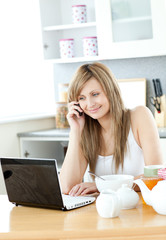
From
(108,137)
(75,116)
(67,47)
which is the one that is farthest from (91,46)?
(108,137)

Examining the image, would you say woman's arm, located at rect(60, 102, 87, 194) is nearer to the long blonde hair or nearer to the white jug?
the long blonde hair

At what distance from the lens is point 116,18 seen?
135 inches

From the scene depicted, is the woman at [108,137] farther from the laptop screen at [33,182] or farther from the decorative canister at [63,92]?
the decorative canister at [63,92]

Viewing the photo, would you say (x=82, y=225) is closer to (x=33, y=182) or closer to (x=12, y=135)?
(x=33, y=182)

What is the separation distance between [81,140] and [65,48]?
144cm

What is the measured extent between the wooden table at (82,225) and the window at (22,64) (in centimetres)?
195

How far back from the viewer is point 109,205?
157 centimetres

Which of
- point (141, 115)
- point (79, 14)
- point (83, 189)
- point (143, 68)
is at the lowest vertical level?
point (83, 189)

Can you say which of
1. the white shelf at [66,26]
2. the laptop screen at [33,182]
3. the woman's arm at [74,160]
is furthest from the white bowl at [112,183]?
the white shelf at [66,26]

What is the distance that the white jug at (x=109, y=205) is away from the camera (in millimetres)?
1571

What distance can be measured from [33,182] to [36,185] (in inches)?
0.7

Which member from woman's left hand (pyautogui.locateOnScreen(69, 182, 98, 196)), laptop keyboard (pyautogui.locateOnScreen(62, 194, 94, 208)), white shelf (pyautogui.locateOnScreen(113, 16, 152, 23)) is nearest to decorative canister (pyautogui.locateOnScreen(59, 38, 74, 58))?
white shelf (pyautogui.locateOnScreen(113, 16, 152, 23))

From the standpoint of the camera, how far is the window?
373 centimetres

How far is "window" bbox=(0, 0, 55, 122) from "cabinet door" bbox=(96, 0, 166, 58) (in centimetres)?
55
